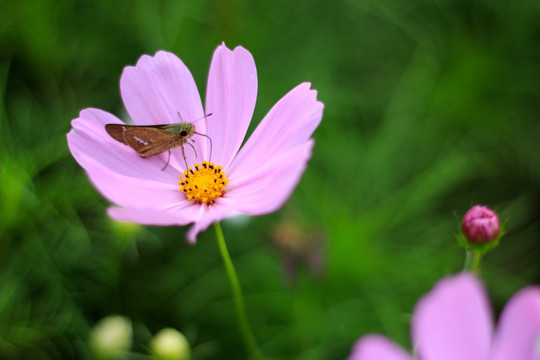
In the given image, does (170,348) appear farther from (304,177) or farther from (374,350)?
(304,177)

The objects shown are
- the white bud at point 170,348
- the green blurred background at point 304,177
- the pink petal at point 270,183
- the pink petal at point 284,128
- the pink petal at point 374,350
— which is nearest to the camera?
the pink petal at point 374,350

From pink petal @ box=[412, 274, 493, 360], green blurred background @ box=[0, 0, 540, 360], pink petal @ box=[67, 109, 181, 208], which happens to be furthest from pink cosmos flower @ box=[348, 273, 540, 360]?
green blurred background @ box=[0, 0, 540, 360]

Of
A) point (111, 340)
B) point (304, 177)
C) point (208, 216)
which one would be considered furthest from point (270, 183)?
point (304, 177)

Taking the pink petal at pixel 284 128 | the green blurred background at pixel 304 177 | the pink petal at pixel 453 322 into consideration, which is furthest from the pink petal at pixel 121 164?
the pink petal at pixel 453 322

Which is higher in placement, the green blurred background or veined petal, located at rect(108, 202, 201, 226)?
the green blurred background

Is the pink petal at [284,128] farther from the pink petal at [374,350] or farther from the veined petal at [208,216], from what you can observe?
the pink petal at [374,350]

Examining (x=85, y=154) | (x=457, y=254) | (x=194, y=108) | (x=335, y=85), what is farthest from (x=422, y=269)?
(x=85, y=154)

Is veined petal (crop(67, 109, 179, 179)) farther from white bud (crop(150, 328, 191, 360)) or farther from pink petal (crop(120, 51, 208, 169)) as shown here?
white bud (crop(150, 328, 191, 360))

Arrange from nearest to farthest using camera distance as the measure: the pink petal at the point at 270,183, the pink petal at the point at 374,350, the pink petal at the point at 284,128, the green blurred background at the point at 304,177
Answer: the pink petal at the point at 374,350, the pink petal at the point at 270,183, the pink petal at the point at 284,128, the green blurred background at the point at 304,177
